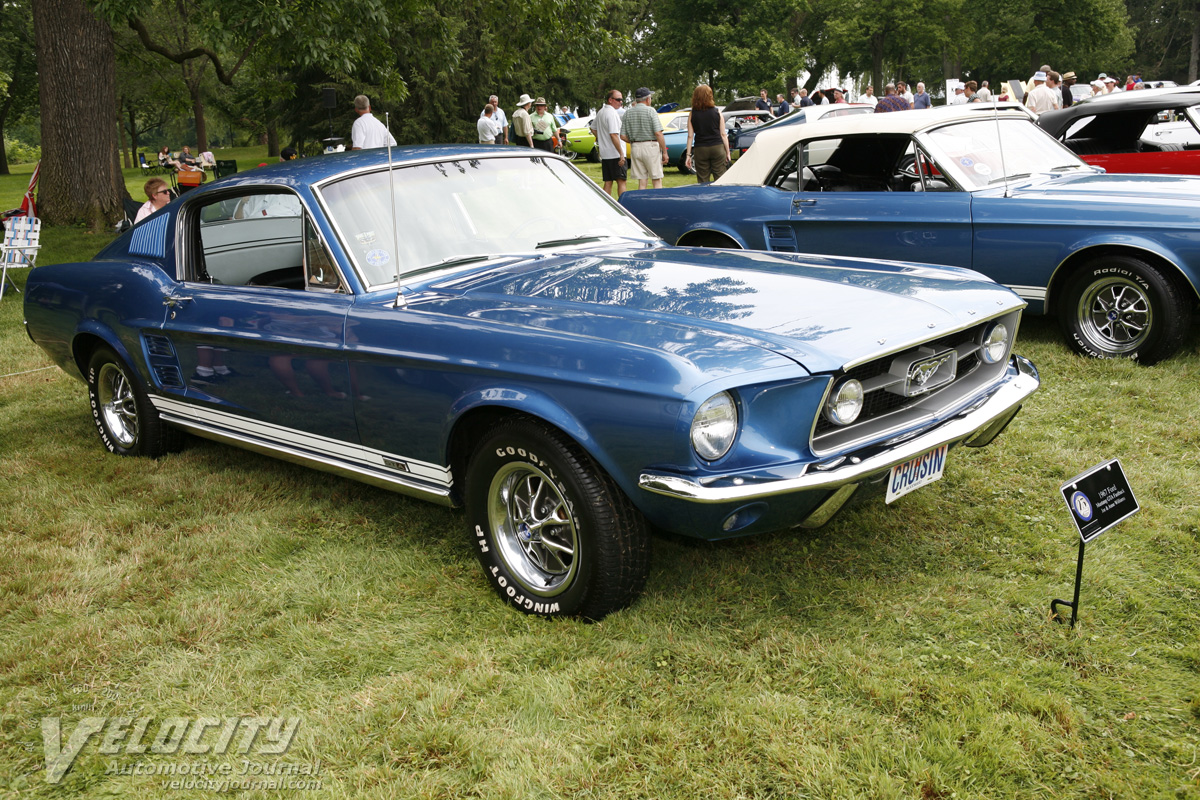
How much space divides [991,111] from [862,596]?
15.4 ft

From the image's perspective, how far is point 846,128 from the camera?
21.8 feet

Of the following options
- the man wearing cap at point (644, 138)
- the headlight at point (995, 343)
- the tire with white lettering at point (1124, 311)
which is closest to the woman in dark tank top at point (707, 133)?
the man wearing cap at point (644, 138)

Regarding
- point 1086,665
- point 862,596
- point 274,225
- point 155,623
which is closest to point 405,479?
point 155,623

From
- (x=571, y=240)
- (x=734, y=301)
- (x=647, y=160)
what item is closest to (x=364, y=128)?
(x=647, y=160)

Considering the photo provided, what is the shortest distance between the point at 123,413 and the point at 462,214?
256 centimetres

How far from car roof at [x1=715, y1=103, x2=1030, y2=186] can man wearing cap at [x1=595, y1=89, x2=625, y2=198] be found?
20.4 feet

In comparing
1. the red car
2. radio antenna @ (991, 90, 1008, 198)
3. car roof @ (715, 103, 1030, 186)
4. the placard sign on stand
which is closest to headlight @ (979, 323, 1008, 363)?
the placard sign on stand

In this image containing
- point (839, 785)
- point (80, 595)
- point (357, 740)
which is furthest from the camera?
point (80, 595)

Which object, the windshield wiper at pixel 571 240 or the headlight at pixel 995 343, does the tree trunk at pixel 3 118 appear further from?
the headlight at pixel 995 343

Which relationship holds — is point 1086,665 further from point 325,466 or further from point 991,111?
point 991,111

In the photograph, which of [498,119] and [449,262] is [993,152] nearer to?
[449,262]

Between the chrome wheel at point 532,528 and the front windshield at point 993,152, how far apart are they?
415 centimetres

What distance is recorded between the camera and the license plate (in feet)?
9.81

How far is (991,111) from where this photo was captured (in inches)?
263
